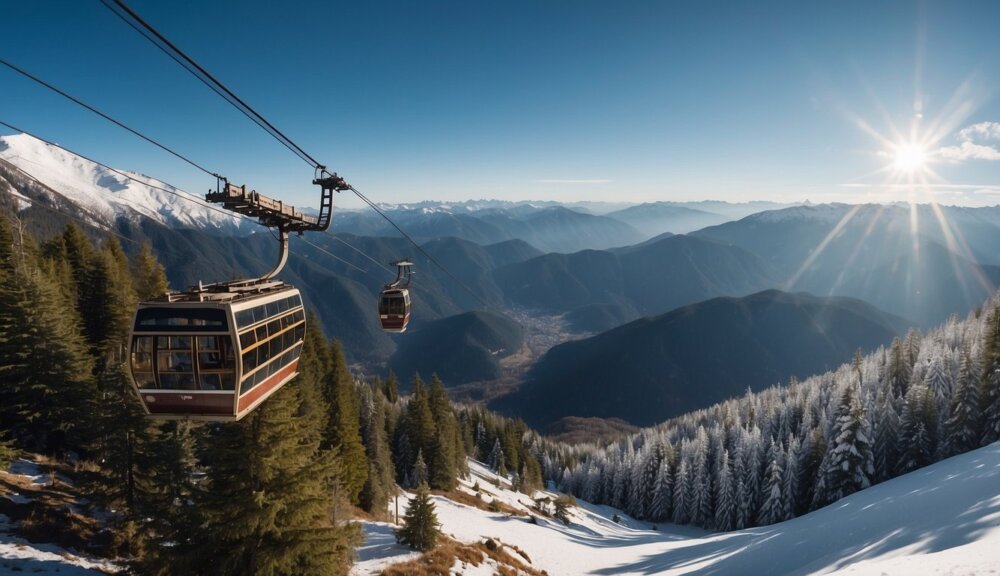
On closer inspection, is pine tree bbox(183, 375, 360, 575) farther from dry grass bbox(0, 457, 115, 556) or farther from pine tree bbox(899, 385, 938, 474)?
pine tree bbox(899, 385, 938, 474)

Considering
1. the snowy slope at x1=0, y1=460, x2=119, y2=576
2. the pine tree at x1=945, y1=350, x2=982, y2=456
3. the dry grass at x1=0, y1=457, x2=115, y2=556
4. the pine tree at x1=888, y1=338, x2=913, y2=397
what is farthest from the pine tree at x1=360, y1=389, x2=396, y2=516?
the pine tree at x1=888, y1=338, x2=913, y2=397

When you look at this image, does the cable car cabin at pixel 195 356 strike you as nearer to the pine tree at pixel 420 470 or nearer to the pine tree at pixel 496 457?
the pine tree at pixel 420 470

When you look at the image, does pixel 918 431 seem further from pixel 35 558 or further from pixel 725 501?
pixel 35 558

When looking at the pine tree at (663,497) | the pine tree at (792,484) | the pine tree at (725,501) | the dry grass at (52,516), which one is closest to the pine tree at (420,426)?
the dry grass at (52,516)

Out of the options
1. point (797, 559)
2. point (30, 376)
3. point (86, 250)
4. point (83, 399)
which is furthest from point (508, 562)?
point (86, 250)

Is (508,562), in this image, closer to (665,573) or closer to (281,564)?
(665,573)

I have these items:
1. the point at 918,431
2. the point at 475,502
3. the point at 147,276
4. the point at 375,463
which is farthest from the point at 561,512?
the point at 147,276

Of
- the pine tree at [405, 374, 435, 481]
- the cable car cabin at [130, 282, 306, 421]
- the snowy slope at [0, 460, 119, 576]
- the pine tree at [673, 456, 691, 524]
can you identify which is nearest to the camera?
the cable car cabin at [130, 282, 306, 421]
